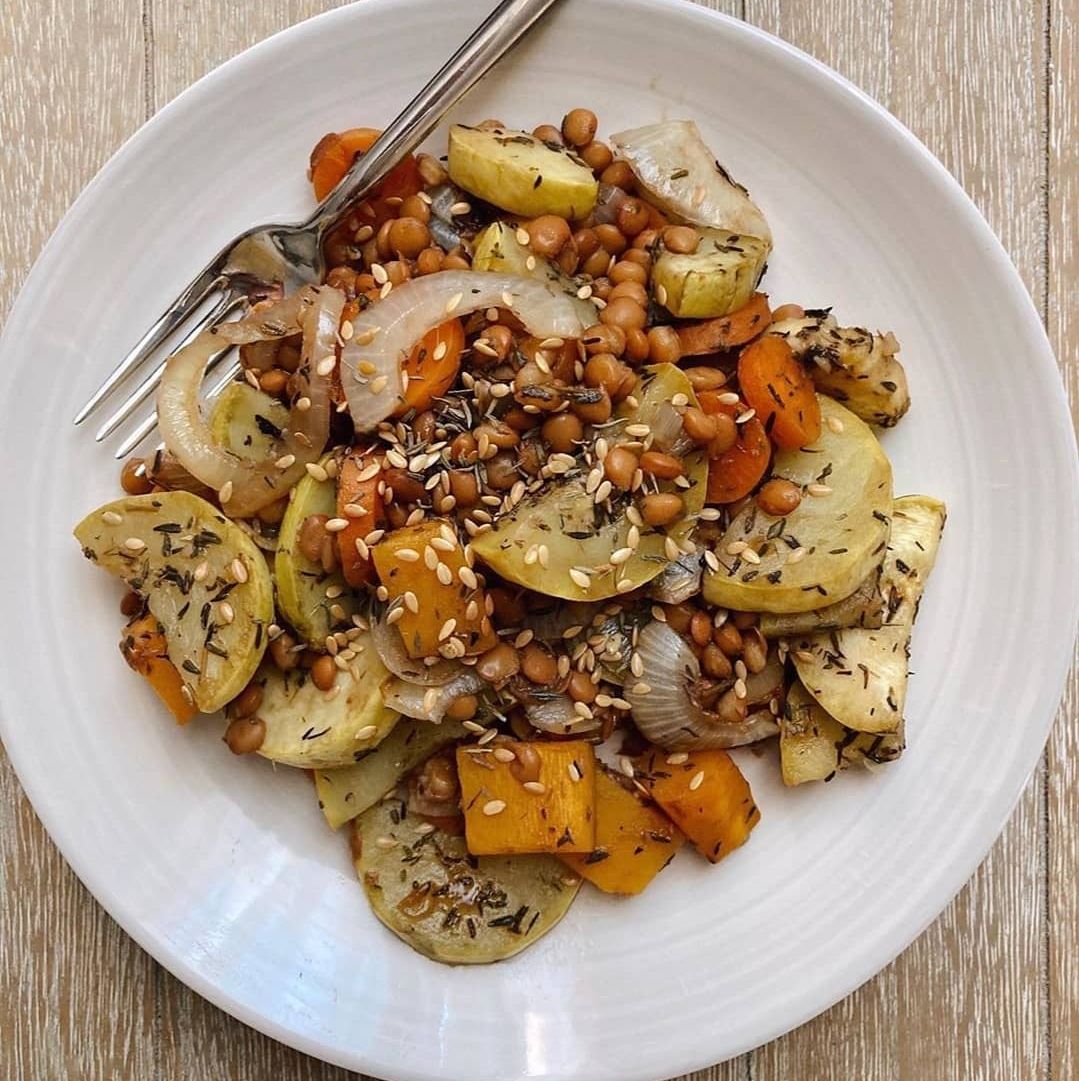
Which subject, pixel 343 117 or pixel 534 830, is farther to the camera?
pixel 343 117

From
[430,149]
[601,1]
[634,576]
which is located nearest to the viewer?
[634,576]

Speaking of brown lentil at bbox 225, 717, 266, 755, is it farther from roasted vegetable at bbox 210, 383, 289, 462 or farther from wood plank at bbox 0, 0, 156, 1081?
wood plank at bbox 0, 0, 156, 1081

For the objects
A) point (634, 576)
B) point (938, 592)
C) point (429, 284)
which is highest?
point (429, 284)

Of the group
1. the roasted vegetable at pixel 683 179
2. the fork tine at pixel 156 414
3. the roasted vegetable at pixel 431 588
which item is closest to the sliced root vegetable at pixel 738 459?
the roasted vegetable at pixel 683 179

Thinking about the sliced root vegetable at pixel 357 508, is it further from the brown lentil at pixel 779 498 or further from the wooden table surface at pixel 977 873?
the wooden table surface at pixel 977 873

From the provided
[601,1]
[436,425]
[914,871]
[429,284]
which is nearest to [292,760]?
[436,425]

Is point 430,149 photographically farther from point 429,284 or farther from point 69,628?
point 69,628

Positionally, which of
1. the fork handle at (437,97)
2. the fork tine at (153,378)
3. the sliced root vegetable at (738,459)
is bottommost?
the sliced root vegetable at (738,459)
